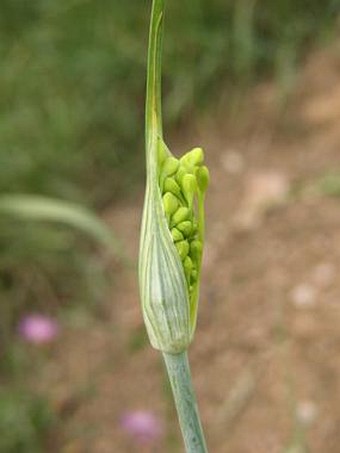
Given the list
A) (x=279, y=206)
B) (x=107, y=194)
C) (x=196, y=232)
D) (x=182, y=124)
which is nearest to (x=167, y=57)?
(x=182, y=124)

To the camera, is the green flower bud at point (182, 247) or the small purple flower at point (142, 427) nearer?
the green flower bud at point (182, 247)

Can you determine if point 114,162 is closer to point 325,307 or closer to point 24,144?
point 24,144

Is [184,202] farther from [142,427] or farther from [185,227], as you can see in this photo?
[142,427]

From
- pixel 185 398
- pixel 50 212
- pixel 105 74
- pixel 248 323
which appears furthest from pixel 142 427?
pixel 185 398

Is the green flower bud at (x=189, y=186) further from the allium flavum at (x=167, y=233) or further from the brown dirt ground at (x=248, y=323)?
the brown dirt ground at (x=248, y=323)

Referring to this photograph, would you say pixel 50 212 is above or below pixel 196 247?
above

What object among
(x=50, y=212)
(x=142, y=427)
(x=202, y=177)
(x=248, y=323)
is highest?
(x=50, y=212)

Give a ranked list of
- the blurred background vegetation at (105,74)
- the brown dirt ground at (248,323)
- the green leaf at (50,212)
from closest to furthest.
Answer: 1. the brown dirt ground at (248,323)
2. the green leaf at (50,212)
3. the blurred background vegetation at (105,74)

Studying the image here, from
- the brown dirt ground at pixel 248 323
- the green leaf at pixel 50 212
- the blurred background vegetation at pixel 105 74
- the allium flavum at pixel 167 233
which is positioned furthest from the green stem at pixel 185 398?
the blurred background vegetation at pixel 105 74
